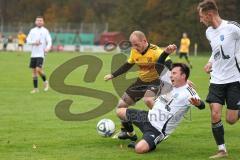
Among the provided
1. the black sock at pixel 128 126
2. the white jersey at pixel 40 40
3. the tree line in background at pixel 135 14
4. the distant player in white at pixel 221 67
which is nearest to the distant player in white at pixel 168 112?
the distant player in white at pixel 221 67

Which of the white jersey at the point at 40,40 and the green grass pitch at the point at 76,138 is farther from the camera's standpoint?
the white jersey at the point at 40,40

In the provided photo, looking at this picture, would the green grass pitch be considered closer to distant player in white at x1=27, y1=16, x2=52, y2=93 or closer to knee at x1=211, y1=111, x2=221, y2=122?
knee at x1=211, y1=111, x2=221, y2=122

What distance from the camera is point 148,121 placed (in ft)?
29.3

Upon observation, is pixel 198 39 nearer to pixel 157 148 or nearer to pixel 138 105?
pixel 138 105

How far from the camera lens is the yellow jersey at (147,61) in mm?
9812

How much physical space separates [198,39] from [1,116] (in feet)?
182

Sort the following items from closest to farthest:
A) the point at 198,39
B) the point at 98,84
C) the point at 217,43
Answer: the point at 217,43 → the point at 98,84 → the point at 198,39

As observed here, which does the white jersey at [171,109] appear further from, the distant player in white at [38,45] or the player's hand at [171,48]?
the distant player in white at [38,45]

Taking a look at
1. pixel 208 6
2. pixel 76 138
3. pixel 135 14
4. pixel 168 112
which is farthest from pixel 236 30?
pixel 135 14

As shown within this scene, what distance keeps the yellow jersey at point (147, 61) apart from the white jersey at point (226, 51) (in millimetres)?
1531

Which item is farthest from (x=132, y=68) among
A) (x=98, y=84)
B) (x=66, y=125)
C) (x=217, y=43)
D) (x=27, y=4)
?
(x=27, y=4)

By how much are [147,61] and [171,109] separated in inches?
55.9

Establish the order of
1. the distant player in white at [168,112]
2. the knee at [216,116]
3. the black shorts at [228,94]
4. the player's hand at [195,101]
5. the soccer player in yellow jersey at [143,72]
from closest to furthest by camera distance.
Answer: the player's hand at [195,101] → the knee at [216,116] → the black shorts at [228,94] → the distant player in white at [168,112] → the soccer player in yellow jersey at [143,72]

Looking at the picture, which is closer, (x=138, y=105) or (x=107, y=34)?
(x=138, y=105)
